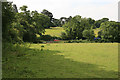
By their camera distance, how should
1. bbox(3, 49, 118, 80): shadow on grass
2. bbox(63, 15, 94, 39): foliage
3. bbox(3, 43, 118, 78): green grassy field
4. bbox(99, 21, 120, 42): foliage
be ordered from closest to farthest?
bbox(3, 49, 118, 80): shadow on grass
bbox(3, 43, 118, 78): green grassy field
bbox(99, 21, 120, 42): foliage
bbox(63, 15, 94, 39): foliage

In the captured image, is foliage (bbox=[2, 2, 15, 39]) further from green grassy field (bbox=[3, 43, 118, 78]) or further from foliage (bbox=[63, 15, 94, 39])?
foliage (bbox=[63, 15, 94, 39])

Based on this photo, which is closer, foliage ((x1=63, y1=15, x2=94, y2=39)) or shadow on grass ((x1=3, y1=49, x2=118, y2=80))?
shadow on grass ((x1=3, y1=49, x2=118, y2=80))

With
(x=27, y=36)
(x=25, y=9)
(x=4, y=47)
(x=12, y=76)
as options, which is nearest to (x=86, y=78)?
(x=12, y=76)

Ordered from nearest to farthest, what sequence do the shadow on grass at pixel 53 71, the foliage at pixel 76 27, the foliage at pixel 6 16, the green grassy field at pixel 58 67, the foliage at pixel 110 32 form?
the shadow on grass at pixel 53 71
the green grassy field at pixel 58 67
the foliage at pixel 6 16
the foliage at pixel 110 32
the foliage at pixel 76 27

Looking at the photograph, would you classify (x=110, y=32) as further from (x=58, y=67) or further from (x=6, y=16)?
(x=58, y=67)

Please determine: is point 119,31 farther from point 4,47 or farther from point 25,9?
point 4,47

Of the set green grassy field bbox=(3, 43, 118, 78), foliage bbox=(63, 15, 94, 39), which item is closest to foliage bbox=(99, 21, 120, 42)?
foliage bbox=(63, 15, 94, 39)

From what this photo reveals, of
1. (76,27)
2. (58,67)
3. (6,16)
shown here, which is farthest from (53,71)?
(76,27)

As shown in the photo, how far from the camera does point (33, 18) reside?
50.8m

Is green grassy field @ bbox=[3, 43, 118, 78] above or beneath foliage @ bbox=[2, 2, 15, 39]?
beneath

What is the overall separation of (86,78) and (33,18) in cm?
4363

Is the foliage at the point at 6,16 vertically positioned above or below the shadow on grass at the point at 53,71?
above

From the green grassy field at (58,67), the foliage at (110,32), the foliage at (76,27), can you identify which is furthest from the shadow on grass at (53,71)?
the foliage at (76,27)

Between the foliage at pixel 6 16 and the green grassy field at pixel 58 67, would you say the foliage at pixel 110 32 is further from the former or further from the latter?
the foliage at pixel 6 16
